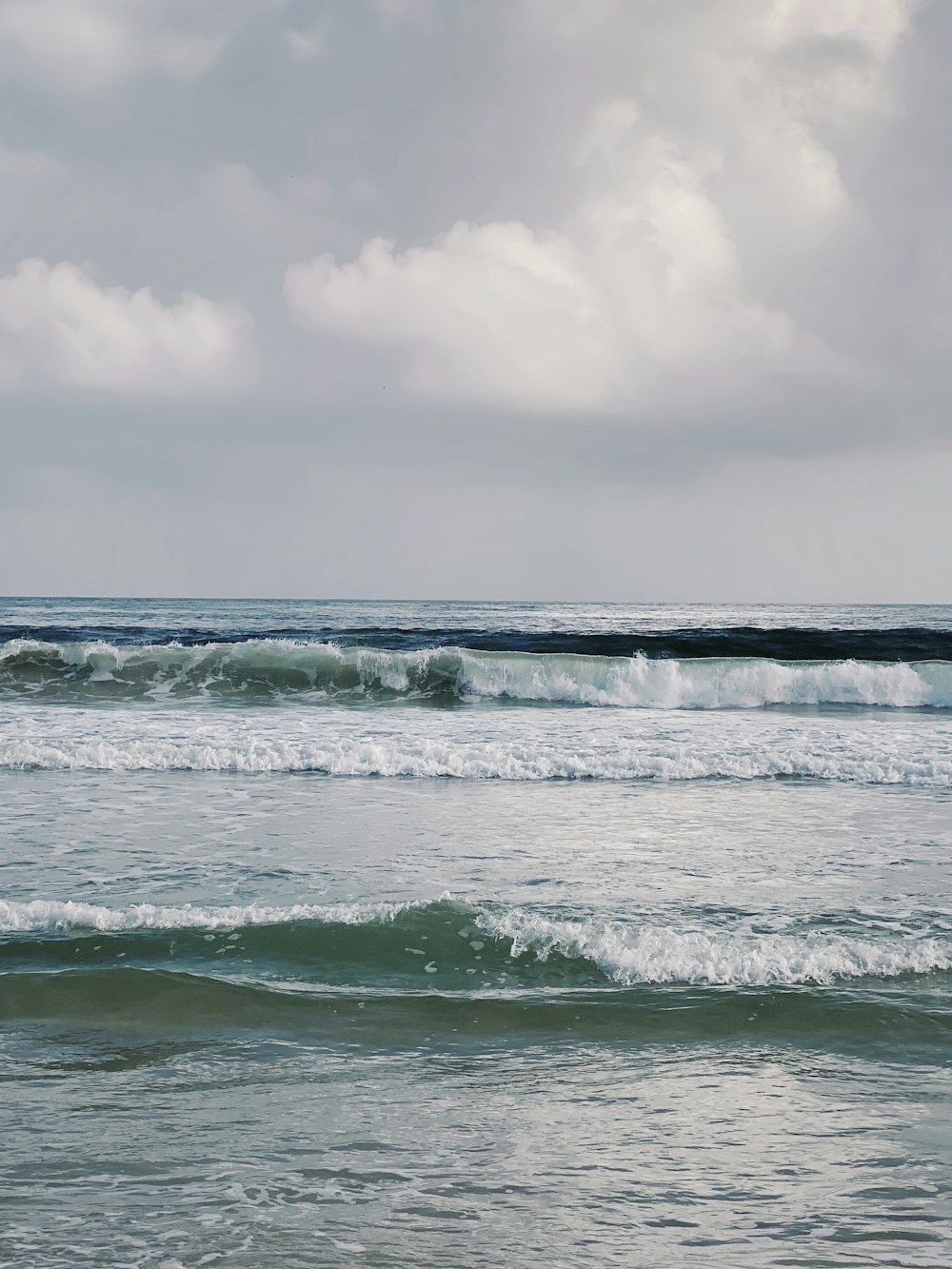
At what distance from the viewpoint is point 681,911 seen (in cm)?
654

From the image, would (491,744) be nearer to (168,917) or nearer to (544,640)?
(168,917)

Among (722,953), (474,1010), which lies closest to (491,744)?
(722,953)

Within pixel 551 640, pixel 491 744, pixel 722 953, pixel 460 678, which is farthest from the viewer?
pixel 551 640

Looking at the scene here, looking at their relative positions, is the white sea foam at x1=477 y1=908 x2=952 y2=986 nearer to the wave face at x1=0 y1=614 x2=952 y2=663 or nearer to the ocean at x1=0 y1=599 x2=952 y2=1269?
the ocean at x1=0 y1=599 x2=952 y2=1269

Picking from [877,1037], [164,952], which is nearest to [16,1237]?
[164,952]

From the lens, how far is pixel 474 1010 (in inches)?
199

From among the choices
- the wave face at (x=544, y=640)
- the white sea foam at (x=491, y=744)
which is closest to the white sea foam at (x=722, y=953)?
the white sea foam at (x=491, y=744)

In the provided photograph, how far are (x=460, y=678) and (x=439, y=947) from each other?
61.6ft

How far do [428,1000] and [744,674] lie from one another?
759 inches

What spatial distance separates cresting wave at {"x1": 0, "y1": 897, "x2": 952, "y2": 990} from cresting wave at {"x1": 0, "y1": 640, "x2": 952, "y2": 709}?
15.9 meters

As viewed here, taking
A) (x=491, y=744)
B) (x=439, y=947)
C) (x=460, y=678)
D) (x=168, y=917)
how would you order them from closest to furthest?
(x=439, y=947), (x=168, y=917), (x=491, y=744), (x=460, y=678)

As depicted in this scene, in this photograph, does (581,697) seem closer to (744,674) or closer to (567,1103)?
(744,674)

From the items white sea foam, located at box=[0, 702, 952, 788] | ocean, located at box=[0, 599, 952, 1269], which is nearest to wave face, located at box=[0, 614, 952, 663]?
white sea foam, located at box=[0, 702, 952, 788]

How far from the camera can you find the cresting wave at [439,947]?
17.8ft
